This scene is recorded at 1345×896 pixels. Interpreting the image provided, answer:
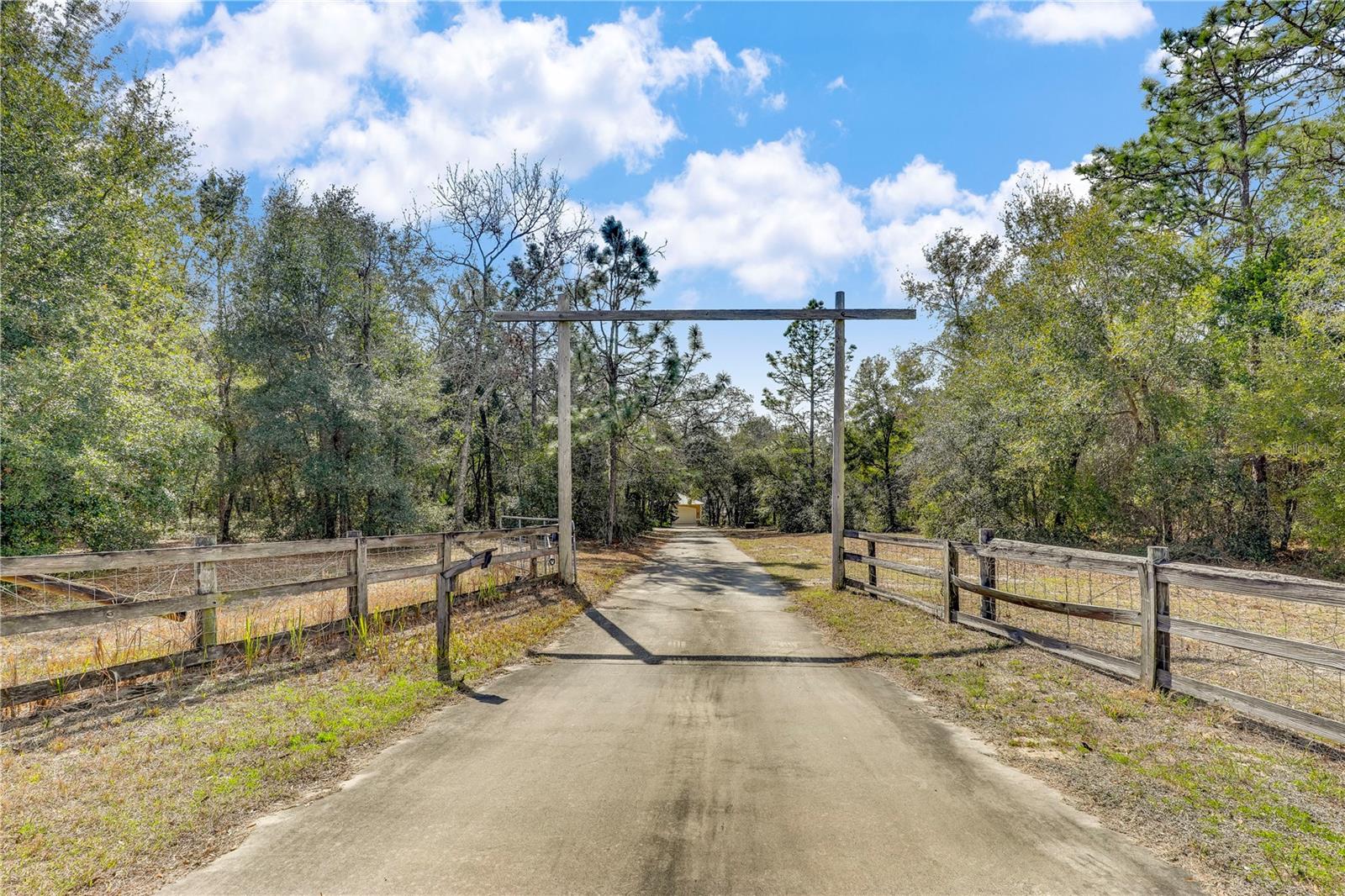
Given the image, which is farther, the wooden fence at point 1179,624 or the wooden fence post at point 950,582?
the wooden fence post at point 950,582

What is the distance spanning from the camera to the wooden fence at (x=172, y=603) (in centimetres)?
427

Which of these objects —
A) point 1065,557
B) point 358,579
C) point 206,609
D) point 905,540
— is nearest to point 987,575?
point 1065,557

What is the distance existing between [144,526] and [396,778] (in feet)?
47.0

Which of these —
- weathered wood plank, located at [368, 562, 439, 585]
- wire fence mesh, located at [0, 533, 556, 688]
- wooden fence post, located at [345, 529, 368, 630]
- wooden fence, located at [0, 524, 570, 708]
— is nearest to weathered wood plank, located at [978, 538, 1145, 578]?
wooden fence, located at [0, 524, 570, 708]

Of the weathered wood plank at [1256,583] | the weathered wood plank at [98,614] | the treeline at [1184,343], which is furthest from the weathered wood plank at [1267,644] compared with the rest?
the treeline at [1184,343]

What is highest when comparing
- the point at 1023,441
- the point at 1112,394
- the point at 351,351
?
the point at 351,351

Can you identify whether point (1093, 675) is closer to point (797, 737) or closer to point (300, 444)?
point (797, 737)

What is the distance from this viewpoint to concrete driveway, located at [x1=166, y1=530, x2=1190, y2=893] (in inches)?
101

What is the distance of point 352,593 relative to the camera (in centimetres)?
661

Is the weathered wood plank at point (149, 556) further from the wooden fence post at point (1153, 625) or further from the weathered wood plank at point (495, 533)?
the wooden fence post at point (1153, 625)

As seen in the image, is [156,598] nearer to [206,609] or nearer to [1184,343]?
[206,609]

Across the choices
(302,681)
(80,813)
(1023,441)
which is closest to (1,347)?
(302,681)

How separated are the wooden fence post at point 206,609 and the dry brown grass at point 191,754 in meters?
0.28

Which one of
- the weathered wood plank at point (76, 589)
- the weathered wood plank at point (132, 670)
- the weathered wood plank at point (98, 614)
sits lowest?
the weathered wood plank at point (132, 670)
